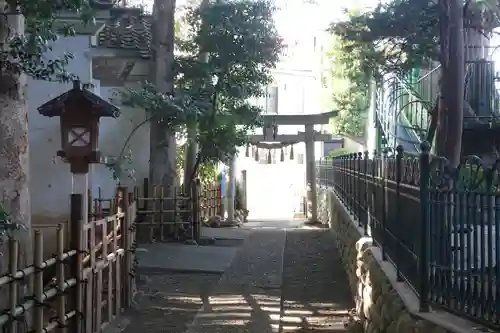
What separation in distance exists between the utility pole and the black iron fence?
8904 mm

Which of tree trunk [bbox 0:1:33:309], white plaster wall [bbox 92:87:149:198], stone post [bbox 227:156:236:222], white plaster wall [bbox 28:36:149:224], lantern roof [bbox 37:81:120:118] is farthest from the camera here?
stone post [bbox 227:156:236:222]

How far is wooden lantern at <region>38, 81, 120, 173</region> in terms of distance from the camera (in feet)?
24.9

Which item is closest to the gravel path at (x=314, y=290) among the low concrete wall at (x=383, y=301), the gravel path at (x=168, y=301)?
the low concrete wall at (x=383, y=301)

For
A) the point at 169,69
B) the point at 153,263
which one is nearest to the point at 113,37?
the point at 169,69

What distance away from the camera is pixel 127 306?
27.8 ft

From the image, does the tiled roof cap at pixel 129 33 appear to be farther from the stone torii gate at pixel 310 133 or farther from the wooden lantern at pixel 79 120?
the wooden lantern at pixel 79 120

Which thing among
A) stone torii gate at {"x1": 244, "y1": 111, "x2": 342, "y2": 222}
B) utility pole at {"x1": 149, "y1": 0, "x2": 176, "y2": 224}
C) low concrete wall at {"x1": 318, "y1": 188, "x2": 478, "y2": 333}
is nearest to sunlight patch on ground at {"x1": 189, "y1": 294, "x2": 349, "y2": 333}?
low concrete wall at {"x1": 318, "y1": 188, "x2": 478, "y2": 333}

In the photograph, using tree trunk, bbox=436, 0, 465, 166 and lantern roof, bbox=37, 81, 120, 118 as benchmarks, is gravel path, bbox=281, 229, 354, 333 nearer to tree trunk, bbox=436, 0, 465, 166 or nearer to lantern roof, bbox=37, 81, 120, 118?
tree trunk, bbox=436, 0, 465, 166

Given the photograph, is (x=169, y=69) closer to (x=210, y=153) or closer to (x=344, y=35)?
(x=210, y=153)

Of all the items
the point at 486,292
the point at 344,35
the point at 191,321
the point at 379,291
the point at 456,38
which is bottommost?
the point at 191,321

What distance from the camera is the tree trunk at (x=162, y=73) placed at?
1472 centimetres

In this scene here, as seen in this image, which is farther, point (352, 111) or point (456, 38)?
point (352, 111)

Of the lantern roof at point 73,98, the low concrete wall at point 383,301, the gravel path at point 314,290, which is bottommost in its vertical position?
the gravel path at point 314,290

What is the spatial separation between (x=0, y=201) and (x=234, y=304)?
3573mm
